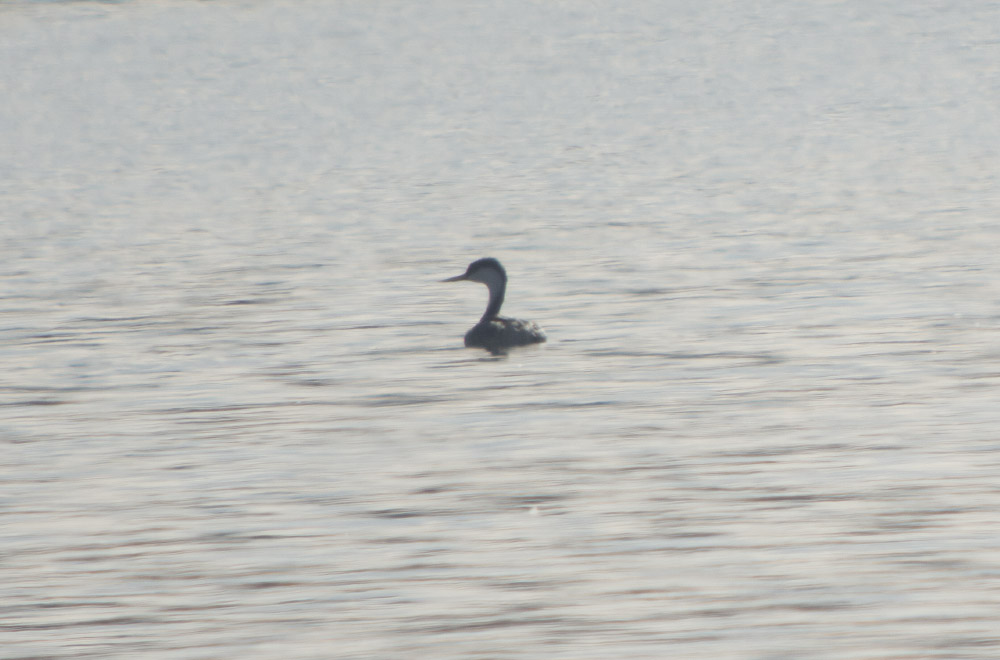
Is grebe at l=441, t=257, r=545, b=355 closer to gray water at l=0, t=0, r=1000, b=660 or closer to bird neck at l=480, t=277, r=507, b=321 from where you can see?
bird neck at l=480, t=277, r=507, b=321

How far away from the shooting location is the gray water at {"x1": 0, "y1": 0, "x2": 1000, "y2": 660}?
9594mm

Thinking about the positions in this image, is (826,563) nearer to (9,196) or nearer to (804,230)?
(804,230)

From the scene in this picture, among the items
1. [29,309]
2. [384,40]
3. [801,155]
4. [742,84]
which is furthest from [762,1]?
[29,309]

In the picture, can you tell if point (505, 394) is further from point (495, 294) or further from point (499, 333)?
point (495, 294)

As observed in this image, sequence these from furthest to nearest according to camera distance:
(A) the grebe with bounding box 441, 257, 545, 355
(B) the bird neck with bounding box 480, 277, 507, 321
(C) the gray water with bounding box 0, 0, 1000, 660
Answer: (B) the bird neck with bounding box 480, 277, 507, 321 → (A) the grebe with bounding box 441, 257, 545, 355 → (C) the gray water with bounding box 0, 0, 1000, 660

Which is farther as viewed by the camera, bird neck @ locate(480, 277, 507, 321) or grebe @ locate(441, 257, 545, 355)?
bird neck @ locate(480, 277, 507, 321)

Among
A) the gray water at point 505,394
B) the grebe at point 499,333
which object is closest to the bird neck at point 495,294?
the grebe at point 499,333

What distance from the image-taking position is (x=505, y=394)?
605 inches

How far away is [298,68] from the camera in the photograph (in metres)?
54.1

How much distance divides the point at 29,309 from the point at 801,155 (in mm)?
18695

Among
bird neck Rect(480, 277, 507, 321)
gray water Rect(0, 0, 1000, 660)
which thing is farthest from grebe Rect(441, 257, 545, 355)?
gray water Rect(0, 0, 1000, 660)

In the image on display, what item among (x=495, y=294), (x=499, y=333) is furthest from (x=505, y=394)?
(x=495, y=294)

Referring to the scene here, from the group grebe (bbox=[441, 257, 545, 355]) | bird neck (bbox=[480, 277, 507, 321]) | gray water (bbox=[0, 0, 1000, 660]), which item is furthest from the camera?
bird neck (bbox=[480, 277, 507, 321])

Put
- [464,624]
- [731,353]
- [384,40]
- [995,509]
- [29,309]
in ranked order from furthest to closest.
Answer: [384,40] < [29,309] < [731,353] < [995,509] < [464,624]
